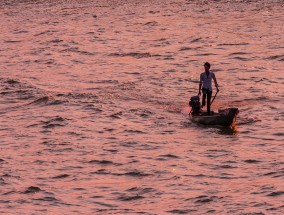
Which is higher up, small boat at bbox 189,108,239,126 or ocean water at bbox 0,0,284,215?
small boat at bbox 189,108,239,126

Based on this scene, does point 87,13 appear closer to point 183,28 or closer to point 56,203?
point 183,28

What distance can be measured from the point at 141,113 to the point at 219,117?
14.9 feet

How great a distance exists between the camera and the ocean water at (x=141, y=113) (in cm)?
2523

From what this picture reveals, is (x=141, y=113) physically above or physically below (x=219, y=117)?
below

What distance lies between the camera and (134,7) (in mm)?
65375

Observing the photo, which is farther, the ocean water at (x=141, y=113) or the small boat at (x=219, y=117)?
the small boat at (x=219, y=117)

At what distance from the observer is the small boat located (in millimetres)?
30938

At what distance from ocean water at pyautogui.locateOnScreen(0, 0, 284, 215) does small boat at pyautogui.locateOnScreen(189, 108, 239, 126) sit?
38cm

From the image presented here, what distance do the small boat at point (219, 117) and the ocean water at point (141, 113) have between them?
0.38m

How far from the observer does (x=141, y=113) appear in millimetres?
34969

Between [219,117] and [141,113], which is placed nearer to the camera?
[219,117]

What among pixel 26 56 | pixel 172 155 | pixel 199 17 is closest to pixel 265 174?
pixel 172 155

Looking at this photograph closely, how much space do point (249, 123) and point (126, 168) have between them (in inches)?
267

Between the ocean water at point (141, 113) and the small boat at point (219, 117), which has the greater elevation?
the small boat at point (219, 117)
